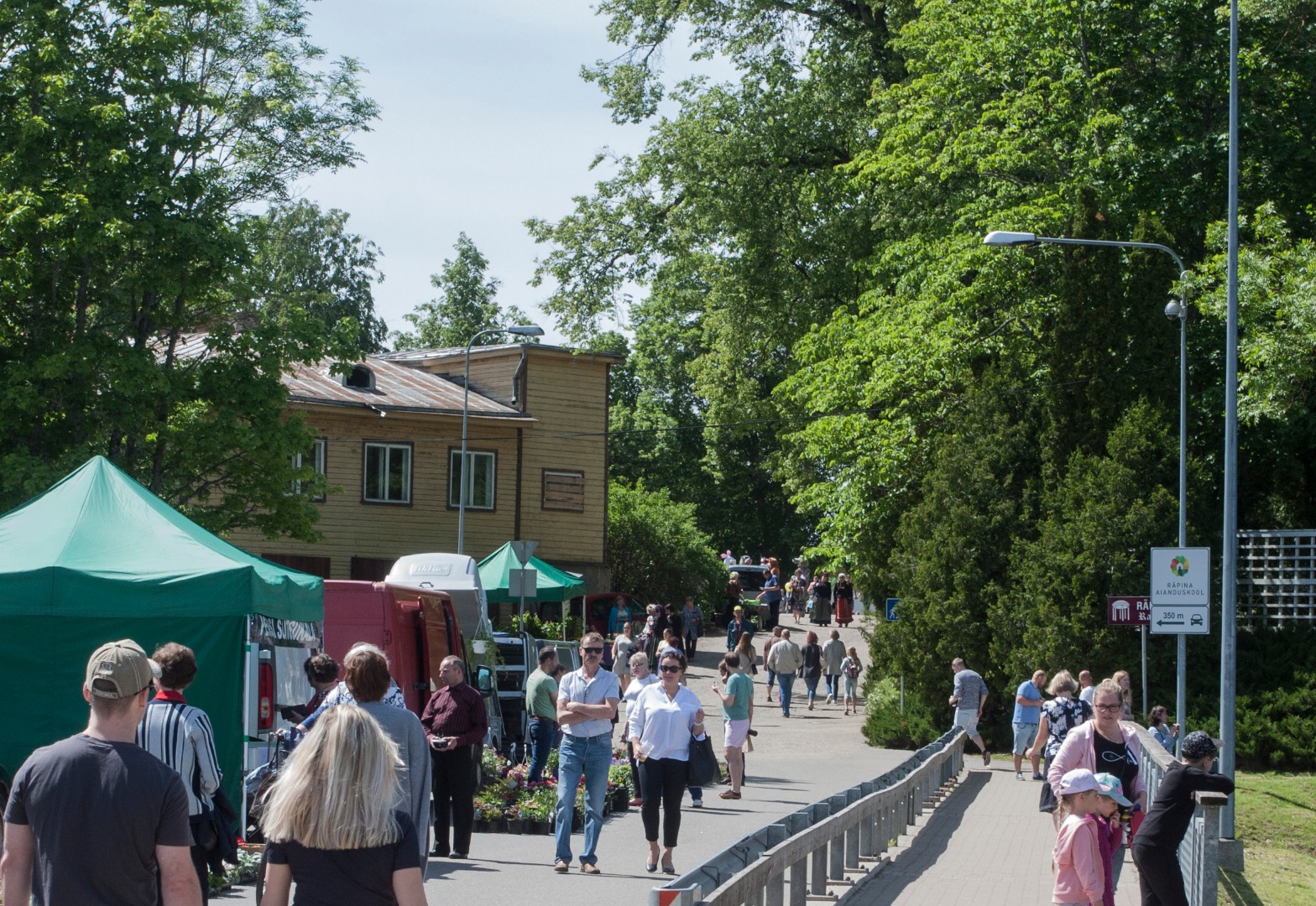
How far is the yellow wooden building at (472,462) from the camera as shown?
44031mm

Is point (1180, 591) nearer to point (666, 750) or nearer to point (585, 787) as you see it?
point (666, 750)

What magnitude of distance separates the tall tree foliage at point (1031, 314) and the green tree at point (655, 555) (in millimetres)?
14077

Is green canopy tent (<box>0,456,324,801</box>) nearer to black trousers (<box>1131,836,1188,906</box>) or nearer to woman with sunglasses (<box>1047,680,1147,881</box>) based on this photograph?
woman with sunglasses (<box>1047,680,1147,881</box>)

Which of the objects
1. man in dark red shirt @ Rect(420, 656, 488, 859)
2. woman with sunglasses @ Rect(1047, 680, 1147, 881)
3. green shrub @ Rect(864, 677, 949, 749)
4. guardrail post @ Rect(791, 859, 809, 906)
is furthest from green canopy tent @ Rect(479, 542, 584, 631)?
guardrail post @ Rect(791, 859, 809, 906)

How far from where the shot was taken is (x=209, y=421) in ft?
90.6

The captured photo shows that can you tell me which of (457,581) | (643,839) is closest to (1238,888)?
(643,839)

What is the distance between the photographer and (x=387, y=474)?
4469 centimetres

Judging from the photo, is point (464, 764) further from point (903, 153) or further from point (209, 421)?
point (903, 153)

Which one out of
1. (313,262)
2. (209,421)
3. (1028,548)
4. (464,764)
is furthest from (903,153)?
(313,262)

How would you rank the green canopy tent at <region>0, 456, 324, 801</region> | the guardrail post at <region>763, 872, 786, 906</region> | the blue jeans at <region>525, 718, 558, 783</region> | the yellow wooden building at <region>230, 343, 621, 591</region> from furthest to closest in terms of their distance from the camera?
the yellow wooden building at <region>230, 343, 621, 591</region>, the blue jeans at <region>525, 718, 558, 783</region>, the green canopy tent at <region>0, 456, 324, 801</region>, the guardrail post at <region>763, 872, 786, 906</region>

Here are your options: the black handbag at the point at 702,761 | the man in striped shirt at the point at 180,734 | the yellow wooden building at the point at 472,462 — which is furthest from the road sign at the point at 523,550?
the yellow wooden building at the point at 472,462

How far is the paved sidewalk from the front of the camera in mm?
12680

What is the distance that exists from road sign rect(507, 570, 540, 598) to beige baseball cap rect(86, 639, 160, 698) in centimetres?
2023

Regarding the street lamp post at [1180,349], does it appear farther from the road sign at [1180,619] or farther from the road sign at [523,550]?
the road sign at [523,550]
